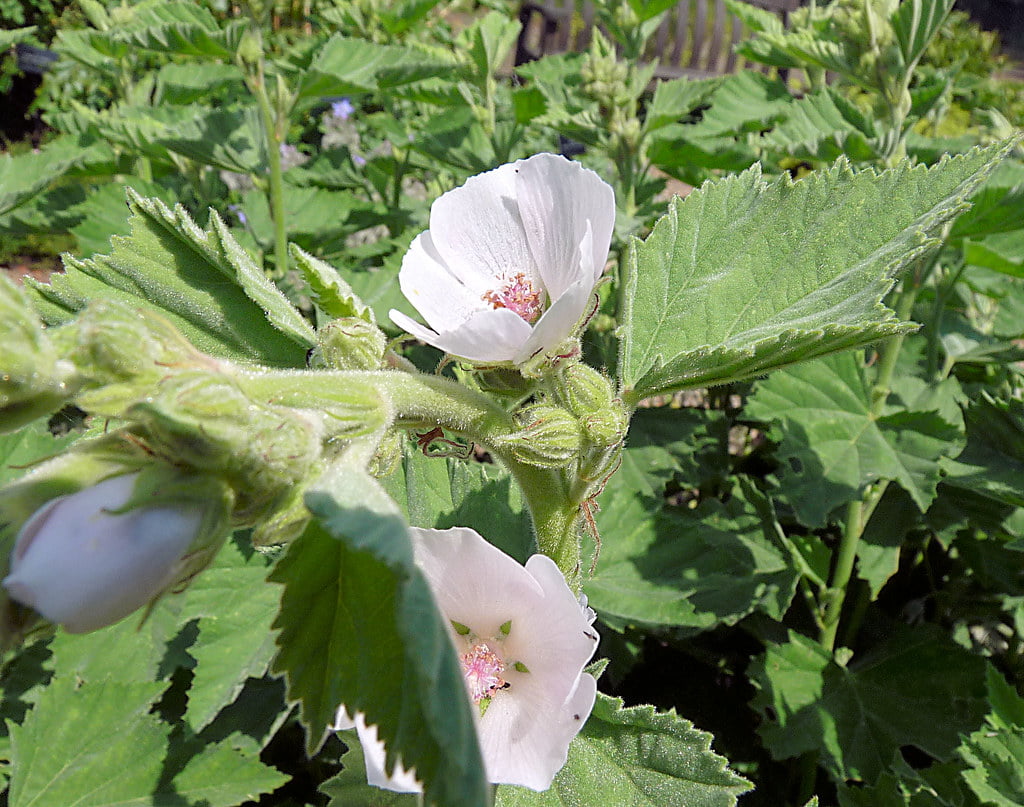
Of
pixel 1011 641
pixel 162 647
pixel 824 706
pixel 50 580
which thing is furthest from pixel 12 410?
pixel 1011 641

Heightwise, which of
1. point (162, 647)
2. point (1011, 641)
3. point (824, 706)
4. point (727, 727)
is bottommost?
point (1011, 641)

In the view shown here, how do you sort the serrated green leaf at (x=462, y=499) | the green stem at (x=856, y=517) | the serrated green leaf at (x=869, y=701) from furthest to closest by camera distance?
1. the green stem at (x=856, y=517)
2. the serrated green leaf at (x=869, y=701)
3. the serrated green leaf at (x=462, y=499)

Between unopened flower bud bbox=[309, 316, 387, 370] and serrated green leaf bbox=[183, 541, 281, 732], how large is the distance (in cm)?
100

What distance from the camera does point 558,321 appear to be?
945 millimetres

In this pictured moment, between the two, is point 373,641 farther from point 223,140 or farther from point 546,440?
point 223,140

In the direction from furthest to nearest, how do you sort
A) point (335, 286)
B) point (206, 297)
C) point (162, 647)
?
point (162, 647) < point (206, 297) < point (335, 286)

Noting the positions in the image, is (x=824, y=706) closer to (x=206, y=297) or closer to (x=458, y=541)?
(x=458, y=541)

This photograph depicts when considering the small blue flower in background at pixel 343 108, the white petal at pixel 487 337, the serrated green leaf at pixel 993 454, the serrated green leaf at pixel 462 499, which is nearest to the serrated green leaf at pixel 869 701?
the serrated green leaf at pixel 993 454

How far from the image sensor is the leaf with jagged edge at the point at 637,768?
108 cm

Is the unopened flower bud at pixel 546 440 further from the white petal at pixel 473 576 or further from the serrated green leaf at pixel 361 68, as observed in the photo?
the serrated green leaf at pixel 361 68

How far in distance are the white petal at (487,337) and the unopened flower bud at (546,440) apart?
8cm

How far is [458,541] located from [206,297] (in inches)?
21.2

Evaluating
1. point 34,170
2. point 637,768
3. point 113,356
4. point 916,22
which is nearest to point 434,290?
point 113,356

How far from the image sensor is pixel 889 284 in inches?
41.3
